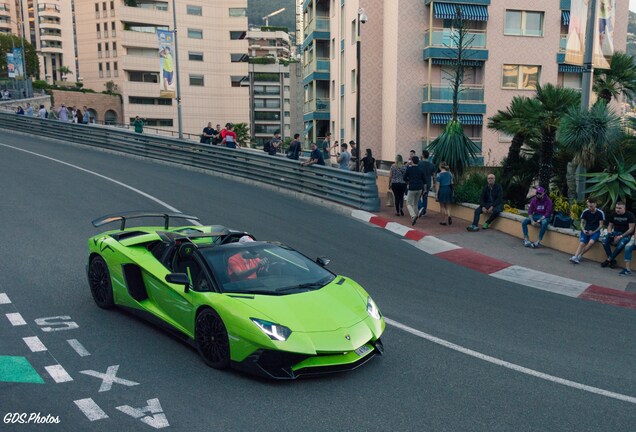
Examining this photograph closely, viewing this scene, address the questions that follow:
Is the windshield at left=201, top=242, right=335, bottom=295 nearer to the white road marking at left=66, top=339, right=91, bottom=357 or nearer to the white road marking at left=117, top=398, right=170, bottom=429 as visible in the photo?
the white road marking at left=117, top=398, right=170, bottom=429

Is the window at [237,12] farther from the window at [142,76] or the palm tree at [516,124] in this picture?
the palm tree at [516,124]

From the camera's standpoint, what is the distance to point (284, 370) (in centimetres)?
610

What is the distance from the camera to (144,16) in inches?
2904

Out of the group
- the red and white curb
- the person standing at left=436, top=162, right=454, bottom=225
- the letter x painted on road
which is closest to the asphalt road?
the letter x painted on road

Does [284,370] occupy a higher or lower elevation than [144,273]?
lower

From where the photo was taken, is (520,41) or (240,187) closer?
(240,187)

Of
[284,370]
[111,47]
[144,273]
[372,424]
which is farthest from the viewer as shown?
[111,47]

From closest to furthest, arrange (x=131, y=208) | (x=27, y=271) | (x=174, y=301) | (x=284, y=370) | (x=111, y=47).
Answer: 1. (x=284, y=370)
2. (x=174, y=301)
3. (x=27, y=271)
4. (x=131, y=208)
5. (x=111, y=47)

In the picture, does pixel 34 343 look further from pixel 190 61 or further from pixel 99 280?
pixel 190 61

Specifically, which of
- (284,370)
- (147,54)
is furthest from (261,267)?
(147,54)

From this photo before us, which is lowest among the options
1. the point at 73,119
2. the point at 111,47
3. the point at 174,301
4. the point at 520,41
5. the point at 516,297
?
the point at 516,297

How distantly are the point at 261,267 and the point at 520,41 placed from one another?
33.3 m

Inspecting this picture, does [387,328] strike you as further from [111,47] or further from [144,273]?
[111,47]

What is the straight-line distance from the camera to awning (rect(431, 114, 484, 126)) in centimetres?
3506
